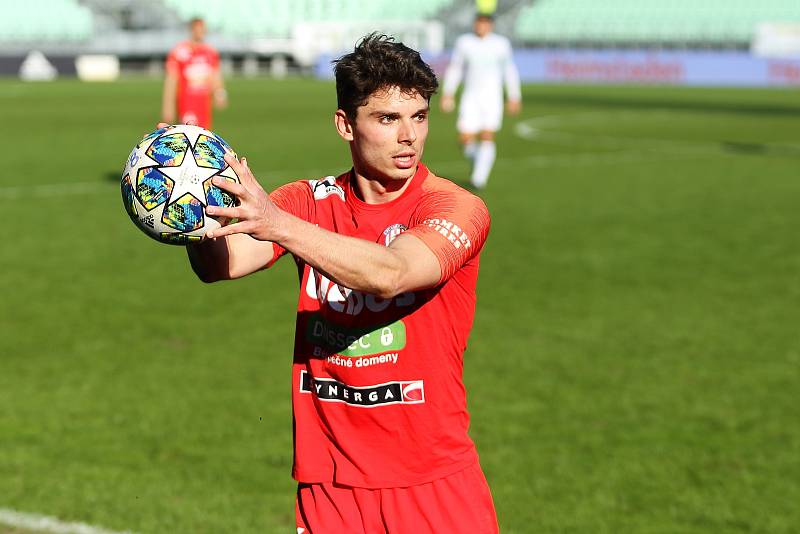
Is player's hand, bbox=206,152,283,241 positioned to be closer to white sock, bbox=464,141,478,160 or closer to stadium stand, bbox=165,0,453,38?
white sock, bbox=464,141,478,160

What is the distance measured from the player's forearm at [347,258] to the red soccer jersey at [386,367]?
40cm

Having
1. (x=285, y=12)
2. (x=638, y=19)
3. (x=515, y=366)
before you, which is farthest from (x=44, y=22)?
(x=515, y=366)

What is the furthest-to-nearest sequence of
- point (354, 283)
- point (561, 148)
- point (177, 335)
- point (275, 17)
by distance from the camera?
point (275, 17), point (561, 148), point (177, 335), point (354, 283)

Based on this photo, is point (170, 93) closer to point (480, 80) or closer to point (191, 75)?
point (191, 75)

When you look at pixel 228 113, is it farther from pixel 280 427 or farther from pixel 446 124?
pixel 280 427

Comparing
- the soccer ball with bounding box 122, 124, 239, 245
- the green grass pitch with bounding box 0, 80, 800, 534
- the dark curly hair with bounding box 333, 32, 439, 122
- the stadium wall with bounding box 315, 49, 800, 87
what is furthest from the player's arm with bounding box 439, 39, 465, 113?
the stadium wall with bounding box 315, 49, 800, 87

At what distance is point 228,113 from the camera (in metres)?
31.8

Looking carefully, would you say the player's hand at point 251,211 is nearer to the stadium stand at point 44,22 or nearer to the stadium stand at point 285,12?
the stadium stand at point 44,22

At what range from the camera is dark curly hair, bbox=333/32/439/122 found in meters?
3.24

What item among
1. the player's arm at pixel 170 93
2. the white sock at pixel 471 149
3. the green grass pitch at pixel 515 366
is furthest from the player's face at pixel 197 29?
the white sock at pixel 471 149

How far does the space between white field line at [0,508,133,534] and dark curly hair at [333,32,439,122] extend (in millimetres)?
2595

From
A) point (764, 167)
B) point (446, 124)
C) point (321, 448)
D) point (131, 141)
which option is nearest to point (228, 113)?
point (446, 124)

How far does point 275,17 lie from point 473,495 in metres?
63.6

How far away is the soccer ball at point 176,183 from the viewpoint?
9.87 ft
